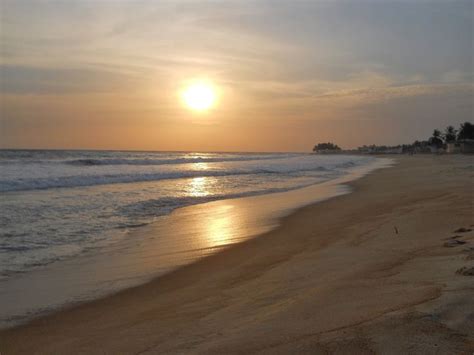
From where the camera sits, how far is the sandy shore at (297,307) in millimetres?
3191

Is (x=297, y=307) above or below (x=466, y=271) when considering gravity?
below

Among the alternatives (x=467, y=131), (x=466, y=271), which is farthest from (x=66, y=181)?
(x=467, y=131)

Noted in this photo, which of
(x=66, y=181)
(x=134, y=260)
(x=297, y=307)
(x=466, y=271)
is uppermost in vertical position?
(x=66, y=181)

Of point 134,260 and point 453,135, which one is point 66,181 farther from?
point 453,135

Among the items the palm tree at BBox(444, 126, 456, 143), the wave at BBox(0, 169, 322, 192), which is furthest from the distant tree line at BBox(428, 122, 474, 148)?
the wave at BBox(0, 169, 322, 192)

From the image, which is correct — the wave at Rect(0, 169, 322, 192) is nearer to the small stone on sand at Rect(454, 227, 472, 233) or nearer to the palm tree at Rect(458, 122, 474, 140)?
the small stone on sand at Rect(454, 227, 472, 233)

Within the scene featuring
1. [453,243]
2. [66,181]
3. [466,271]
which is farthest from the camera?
[66,181]

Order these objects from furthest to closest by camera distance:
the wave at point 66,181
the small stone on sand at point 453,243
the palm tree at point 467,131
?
1. the palm tree at point 467,131
2. the wave at point 66,181
3. the small stone on sand at point 453,243

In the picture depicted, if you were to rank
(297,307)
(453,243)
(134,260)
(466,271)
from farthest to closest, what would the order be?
(134,260) < (453,243) < (466,271) < (297,307)

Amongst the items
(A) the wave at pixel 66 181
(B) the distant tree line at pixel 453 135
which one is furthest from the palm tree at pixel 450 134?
(A) the wave at pixel 66 181

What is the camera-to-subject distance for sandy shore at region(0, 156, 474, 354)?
10.5 feet

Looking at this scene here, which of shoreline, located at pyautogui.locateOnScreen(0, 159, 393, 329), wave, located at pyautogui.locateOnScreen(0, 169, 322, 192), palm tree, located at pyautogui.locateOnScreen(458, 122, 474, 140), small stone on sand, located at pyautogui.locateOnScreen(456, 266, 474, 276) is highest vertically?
palm tree, located at pyautogui.locateOnScreen(458, 122, 474, 140)

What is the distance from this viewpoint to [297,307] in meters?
3.99

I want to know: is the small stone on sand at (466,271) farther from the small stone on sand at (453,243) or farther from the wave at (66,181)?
the wave at (66,181)
